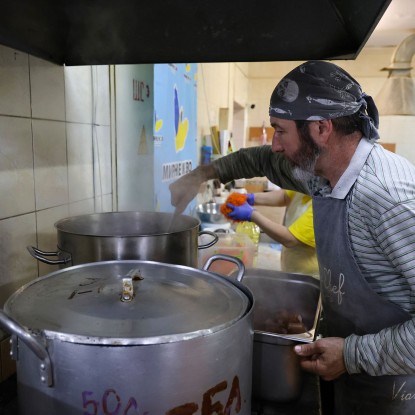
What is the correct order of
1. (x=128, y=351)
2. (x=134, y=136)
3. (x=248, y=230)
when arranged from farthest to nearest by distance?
(x=248, y=230)
(x=134, y=136)
(x=128, y=351)

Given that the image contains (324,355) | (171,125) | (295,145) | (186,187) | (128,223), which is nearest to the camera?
(324,355)

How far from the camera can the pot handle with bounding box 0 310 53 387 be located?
476mm

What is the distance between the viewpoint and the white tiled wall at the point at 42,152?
0.94 metres

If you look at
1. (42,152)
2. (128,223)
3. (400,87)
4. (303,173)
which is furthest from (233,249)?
(400,87)

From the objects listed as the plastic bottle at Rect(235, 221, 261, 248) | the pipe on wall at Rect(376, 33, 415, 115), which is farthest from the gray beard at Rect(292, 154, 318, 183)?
the pipe on wall at Rect(376, 33, 415, 115)

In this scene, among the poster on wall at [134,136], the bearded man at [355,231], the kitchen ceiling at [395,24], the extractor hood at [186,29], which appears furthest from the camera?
the kitchen ceiling at [395,24]

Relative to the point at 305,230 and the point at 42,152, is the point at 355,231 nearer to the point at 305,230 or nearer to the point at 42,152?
the point at 42,152

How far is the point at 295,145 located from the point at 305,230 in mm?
986

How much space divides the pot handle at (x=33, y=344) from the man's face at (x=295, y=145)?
698 mm

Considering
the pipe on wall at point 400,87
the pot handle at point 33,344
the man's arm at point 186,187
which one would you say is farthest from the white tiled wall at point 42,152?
the pipe on wall at point 400,87

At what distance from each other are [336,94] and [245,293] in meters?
0.50

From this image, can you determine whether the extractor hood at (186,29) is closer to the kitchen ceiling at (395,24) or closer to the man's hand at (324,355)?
the man's hand at (324,355)

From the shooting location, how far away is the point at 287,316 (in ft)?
3.71

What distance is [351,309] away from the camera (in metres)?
Answer: 0.96
